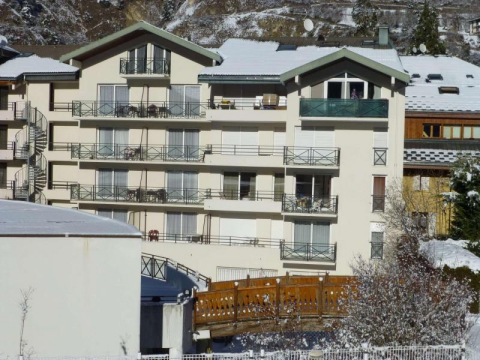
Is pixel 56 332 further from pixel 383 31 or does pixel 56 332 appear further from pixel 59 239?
pixel 383 31

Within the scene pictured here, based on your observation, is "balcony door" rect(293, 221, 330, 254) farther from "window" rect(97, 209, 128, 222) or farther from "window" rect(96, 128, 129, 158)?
"window" rect(96, 128, 129, 158)

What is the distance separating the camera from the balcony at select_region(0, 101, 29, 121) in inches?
1774

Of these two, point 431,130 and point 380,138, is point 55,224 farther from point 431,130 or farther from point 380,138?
point 431,130

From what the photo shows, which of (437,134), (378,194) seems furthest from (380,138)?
(437,134)

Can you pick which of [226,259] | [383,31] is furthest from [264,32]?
[226,259]

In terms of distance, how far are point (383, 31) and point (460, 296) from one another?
25.1 metres

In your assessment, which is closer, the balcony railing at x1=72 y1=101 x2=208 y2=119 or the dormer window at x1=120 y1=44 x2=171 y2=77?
the balcony railing at x1=72 y1=101 x2=208 y2=119

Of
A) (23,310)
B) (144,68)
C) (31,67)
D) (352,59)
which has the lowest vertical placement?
(23,310)

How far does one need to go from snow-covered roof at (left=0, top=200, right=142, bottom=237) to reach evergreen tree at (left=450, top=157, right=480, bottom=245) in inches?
660

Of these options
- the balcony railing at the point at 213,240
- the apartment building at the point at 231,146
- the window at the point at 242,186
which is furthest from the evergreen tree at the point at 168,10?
the window at the point at 242,186

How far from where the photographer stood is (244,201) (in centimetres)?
4159

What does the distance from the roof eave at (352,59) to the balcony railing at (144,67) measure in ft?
22.9

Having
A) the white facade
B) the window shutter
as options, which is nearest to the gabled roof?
the window shutter

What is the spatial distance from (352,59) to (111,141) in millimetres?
13201
